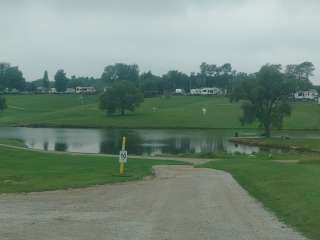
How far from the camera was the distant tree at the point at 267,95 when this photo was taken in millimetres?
96000

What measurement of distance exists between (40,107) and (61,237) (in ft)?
597

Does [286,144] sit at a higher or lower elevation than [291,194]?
lower

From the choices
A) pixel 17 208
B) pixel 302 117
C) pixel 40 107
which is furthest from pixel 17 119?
pixel 17 208

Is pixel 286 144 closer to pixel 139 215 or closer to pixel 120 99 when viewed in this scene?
pixel 139 215

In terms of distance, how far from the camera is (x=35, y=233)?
467 inches

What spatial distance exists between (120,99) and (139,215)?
5530 inches

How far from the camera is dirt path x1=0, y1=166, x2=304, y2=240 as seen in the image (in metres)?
11.9

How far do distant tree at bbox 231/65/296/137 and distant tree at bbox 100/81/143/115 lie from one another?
58.5m

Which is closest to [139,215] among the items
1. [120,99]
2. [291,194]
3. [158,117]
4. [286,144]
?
[291,194]

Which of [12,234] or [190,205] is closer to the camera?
[12,234]

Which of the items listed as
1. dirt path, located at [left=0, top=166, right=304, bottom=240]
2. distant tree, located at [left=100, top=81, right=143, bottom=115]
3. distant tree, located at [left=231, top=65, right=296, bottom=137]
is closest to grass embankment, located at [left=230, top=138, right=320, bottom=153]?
distant tree, located at [left=231, top=65, right=296, bottom=137]

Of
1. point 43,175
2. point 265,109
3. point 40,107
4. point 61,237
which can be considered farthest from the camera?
point 40,107

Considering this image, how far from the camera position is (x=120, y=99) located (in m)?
154

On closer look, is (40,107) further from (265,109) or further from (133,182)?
(133,182)
